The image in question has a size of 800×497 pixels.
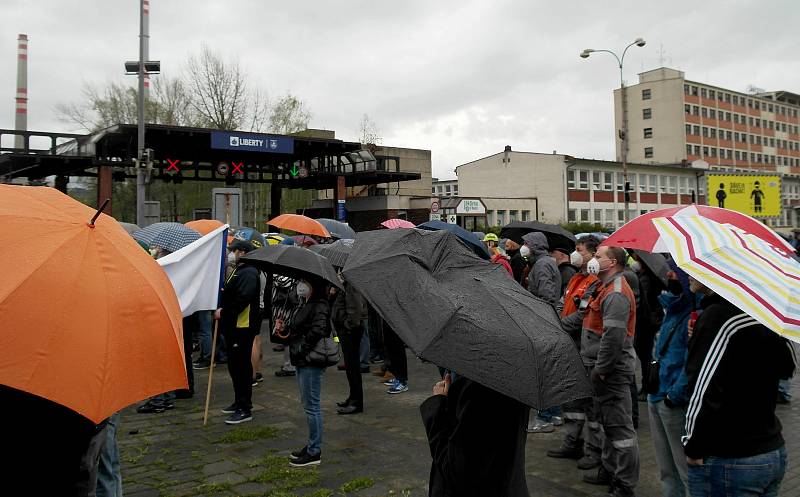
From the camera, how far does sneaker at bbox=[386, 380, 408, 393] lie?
29.5ft

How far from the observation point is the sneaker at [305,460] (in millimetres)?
5883

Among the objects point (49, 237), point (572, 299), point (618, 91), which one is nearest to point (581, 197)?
point (618, 91)

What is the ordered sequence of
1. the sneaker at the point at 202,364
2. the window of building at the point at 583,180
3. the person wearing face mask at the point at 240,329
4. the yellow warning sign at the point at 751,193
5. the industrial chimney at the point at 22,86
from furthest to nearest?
1. the window of building at the point at 583,180
2. the industrial chimney at the point at 22,86
3. the yellow warning sign at the point at 751,193
4. the sneaker at the point at 202,364
5. the person wearing face mask at the point at 240,329

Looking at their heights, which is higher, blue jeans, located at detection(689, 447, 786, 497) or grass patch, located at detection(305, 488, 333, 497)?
blue jeans, located at detection(689, 447, 786, 497)

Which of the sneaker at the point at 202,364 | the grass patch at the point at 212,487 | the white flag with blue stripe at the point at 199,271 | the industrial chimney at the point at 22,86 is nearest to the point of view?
the grass patch at the point at 212,487

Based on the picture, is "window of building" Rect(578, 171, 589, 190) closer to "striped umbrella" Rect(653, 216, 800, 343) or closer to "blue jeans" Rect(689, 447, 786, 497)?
"striped umbrella" Rect(653, 216, 800, 343)

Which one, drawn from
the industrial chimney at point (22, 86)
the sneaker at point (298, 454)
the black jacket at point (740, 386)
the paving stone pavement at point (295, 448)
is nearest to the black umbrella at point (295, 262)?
the sneaker at point (298, 454)

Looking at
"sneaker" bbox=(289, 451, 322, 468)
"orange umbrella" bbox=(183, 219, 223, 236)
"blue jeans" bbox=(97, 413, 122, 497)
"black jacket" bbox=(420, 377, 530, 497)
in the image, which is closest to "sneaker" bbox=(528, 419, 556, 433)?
"sneaker" bbox=(289, 451, 322, 468)

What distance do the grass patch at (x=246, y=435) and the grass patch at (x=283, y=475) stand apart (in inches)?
31.0

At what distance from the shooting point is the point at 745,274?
2.87 meters

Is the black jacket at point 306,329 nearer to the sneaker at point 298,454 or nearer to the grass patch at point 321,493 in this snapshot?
the sneaker at point 298,454

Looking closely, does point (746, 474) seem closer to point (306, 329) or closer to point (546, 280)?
point (306, 329)

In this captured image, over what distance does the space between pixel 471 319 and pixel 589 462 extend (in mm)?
3753

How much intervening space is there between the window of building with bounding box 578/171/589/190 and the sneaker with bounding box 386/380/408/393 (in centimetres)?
5418
